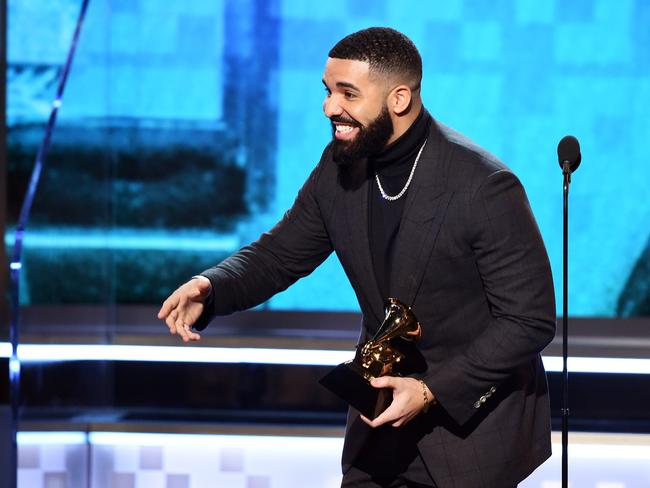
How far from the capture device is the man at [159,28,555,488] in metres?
1.89

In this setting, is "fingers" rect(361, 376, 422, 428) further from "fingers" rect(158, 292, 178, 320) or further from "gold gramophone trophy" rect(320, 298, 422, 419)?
"fingers" rect(158, 292, 178, 320)

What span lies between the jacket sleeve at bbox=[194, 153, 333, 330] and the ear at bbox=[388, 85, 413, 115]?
0.28 metres

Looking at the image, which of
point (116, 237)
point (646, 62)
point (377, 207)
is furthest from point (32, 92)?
point (646, 62)

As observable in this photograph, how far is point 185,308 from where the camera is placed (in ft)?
6.73

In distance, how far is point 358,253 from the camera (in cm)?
206

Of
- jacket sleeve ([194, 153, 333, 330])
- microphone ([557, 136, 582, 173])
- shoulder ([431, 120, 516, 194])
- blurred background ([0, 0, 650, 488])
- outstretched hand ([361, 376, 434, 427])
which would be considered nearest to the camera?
outstretched hand ([361, 376, 434, 427])

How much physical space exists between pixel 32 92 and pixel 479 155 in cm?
167

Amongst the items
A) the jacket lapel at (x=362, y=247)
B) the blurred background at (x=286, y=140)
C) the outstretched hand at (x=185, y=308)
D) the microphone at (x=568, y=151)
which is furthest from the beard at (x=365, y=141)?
the blurred background at (x=286, y=140)

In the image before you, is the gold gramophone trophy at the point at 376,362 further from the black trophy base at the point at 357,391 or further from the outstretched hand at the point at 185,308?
the outstretched hand at the point at 185,308

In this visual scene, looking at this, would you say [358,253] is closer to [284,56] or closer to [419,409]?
[419,409]

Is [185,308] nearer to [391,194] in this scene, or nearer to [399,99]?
[391,194]

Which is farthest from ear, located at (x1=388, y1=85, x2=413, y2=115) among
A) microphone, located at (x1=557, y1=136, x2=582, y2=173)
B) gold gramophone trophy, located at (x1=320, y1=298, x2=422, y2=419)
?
microphone, located at (x1=557, y1=136, x2=582, y2=173)

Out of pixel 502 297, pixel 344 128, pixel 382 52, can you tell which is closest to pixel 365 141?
pixel 344 128

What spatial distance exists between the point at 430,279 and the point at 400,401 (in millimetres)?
273
